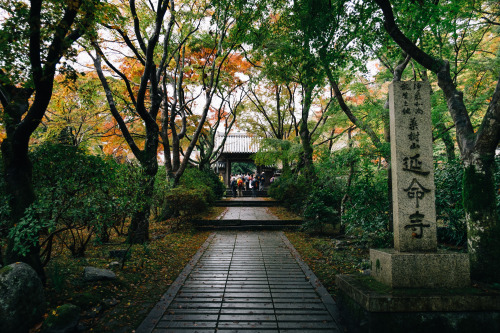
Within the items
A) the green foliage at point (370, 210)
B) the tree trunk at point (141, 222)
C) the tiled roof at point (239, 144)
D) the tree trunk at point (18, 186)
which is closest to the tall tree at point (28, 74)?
the tree trunk at point (18, 186)

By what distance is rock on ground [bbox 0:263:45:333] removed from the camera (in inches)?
129

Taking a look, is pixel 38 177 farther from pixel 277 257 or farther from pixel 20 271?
pixel 277 257

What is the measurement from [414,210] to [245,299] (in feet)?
9.72

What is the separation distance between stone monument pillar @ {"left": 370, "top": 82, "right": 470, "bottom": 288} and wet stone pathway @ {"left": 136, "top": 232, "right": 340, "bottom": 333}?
1.21 metres

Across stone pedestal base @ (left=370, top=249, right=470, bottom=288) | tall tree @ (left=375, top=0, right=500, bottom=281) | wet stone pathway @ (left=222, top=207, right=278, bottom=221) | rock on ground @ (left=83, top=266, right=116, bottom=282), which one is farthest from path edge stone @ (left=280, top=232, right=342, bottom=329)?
wet stone pathway @ (left=222, top=207, right=278, bottom=221)

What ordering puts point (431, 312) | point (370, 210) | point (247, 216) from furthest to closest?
point (247, 216) < point (370, 210) < point (431, 312)

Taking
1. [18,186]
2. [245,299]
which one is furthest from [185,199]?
[245,299]

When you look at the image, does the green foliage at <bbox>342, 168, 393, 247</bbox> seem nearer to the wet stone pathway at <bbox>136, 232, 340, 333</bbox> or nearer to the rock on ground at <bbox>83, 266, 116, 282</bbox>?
the wet stone pathway at <bbox>136, 232, 340, 333</bbox>

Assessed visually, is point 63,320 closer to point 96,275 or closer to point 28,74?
point 96,275

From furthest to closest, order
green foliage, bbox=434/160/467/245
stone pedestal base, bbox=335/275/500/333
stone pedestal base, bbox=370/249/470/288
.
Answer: green foliage, bbox=434/160/467/245
stone pedestal base, bbox=370/249/470/288
stone pedestal base, bbox=335/275/500/333

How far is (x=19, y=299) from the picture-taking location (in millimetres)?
3410

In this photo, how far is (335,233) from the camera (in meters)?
9.62

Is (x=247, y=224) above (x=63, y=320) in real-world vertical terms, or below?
above

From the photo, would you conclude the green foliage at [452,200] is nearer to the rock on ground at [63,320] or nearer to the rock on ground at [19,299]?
the rock on ground at [63,320]
